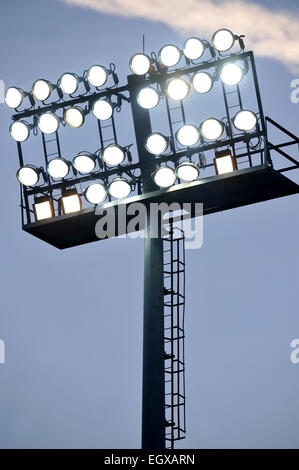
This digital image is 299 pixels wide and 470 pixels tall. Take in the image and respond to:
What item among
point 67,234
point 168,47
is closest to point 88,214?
point 67,234

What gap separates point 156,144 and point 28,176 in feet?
7.58

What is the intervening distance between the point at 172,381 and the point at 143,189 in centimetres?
302

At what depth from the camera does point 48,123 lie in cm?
1477

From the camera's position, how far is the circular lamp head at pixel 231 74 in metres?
13.7

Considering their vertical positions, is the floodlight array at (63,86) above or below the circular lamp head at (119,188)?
above

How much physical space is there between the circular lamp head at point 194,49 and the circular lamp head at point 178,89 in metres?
0.40

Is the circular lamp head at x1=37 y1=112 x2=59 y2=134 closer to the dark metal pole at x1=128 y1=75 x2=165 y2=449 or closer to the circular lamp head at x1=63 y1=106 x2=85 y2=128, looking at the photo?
the circular lamp head at x1=63 y1=106 x2=85 y2=128

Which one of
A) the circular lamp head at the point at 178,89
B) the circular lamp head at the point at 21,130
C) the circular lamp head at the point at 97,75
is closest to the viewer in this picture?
the circular lamp head at the point at 178,89

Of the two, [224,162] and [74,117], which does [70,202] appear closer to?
[74,117]

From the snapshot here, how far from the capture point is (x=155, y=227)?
14039mm

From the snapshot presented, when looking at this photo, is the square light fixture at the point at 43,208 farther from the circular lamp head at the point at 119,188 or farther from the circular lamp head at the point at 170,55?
the circular lamp head at the point at 170,55

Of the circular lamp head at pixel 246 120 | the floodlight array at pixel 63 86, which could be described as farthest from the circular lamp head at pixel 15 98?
the circular lamp head at pixel 246 120

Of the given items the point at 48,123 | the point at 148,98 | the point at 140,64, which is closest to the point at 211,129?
the point at 148,98

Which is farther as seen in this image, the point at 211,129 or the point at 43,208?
the point at 43,208
